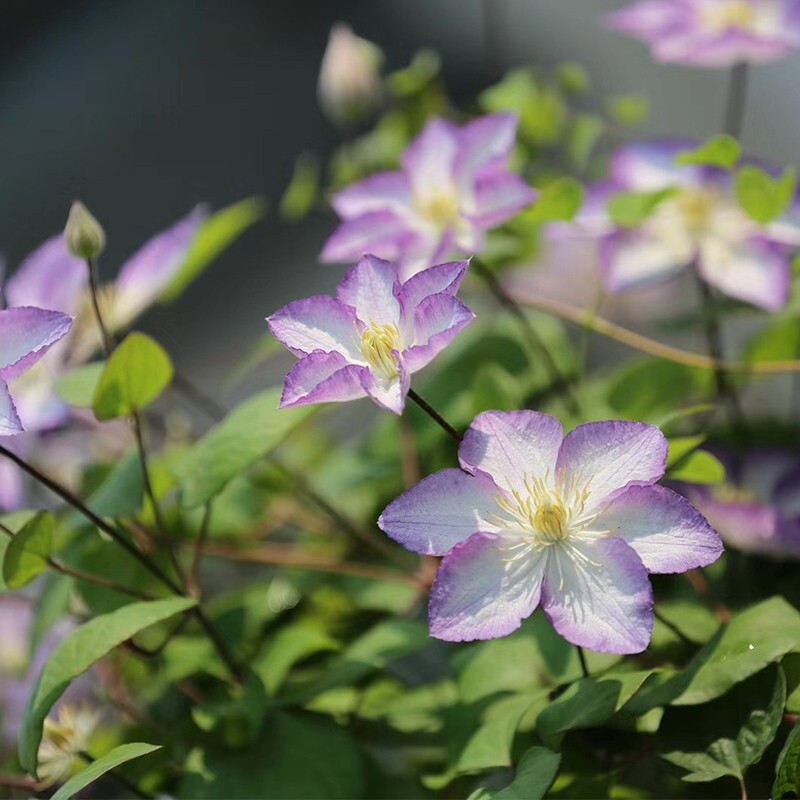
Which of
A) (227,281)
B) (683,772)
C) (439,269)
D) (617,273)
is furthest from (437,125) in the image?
(227,281)

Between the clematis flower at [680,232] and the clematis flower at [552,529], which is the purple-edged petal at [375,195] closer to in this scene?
the clematis flower at [680,232]

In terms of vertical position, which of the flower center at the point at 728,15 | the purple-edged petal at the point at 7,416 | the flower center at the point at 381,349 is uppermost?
the purple-edged petal at the point at 7,416

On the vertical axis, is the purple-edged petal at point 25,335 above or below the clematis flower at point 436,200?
above

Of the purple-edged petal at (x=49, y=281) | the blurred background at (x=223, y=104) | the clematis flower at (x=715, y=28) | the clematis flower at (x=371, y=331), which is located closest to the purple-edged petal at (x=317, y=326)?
the clematis flower at (x=371, y=331)

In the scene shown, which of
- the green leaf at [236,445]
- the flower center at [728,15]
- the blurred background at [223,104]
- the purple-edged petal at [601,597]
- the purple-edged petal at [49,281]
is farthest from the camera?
the blurred background at [223,104]

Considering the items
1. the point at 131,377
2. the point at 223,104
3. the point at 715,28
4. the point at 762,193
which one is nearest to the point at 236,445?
the point at 131,377

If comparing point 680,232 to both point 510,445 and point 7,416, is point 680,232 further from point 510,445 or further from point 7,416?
point 7,416
